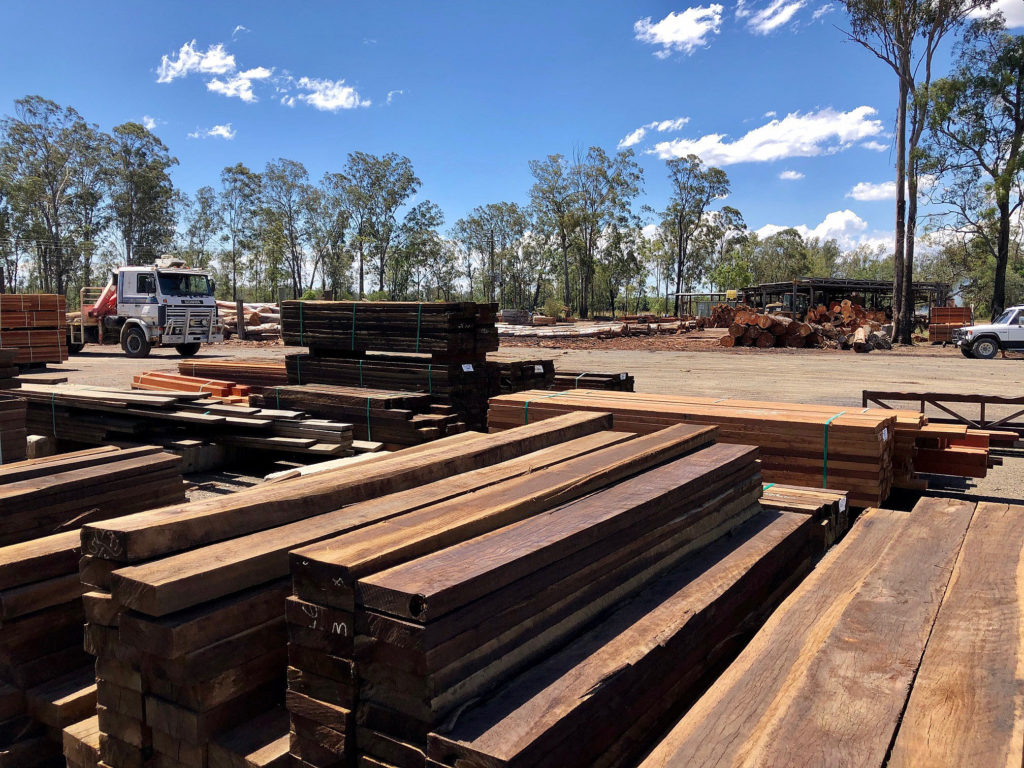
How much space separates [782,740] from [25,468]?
14.1 ft

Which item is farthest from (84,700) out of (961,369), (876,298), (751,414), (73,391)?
(876,298)

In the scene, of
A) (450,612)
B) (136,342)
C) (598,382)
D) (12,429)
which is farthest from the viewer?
(136,342)

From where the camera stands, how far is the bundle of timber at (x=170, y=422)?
8.08 m

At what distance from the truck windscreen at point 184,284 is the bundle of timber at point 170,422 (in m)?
14.3

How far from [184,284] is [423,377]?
57.9 feet

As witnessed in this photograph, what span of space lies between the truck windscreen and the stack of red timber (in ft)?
13.4

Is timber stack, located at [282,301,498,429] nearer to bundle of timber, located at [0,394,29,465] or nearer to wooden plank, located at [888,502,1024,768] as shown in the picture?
bundle of timber, located at [0,394,29,465]

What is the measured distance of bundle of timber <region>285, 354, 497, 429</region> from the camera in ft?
29.5

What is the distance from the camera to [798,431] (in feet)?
18.4

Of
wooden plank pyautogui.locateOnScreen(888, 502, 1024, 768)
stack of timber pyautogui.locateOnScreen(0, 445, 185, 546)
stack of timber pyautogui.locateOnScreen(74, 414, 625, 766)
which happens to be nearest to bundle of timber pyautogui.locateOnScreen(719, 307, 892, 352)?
wooden plank pyautogui.locateOnScreen(888, 502, 1024, 768)

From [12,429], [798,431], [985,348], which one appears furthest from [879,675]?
[985,348]

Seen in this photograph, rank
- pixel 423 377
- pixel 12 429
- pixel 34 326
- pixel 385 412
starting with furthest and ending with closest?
pixel 34 326 → pixel 423 377 → pixel 385 412 → pixel 12 429

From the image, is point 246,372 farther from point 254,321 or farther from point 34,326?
point 254,321

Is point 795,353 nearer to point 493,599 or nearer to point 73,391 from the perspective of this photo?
point 73,391
